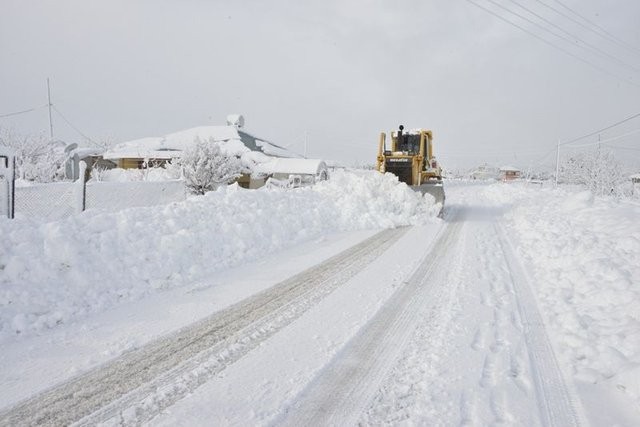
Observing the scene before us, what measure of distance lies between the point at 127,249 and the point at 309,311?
3.10 meters

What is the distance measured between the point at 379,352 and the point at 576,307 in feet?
9.73

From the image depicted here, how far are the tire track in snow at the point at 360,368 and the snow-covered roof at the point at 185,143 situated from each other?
24521 mm

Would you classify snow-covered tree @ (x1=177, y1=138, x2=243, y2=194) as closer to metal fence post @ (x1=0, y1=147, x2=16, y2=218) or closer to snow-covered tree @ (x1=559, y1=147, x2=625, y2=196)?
metal fence post @ (x1=0, y1=147, x2=16, y2=218)

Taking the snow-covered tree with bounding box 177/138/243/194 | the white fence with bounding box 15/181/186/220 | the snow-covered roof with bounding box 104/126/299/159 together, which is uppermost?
the snow-covered roof with bounding box 104/126/299/159

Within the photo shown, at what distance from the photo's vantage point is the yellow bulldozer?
45.4ft

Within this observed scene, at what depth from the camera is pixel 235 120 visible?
36.9 meters

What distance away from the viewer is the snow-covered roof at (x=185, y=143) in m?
29.6

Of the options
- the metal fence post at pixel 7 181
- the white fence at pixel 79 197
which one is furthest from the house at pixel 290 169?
the metal fence post at pixel 7 181

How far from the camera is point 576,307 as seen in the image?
4.82 metres

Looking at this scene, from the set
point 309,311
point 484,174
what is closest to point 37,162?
point 309,311

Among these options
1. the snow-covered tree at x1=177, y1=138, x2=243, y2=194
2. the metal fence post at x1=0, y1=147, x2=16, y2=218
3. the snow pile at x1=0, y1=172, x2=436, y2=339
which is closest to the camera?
the snow pile at x1=0, y1=172, x2=436, y2=339

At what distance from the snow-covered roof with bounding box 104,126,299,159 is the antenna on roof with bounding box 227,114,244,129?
2090 mm

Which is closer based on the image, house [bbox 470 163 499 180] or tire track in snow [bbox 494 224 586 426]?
tire track in snow [bbox 494 224 586 426]

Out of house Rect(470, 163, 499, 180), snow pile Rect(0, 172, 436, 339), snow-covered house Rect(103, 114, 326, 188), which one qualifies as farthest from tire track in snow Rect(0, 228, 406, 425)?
house Rect(470, 163, 499, 180)
